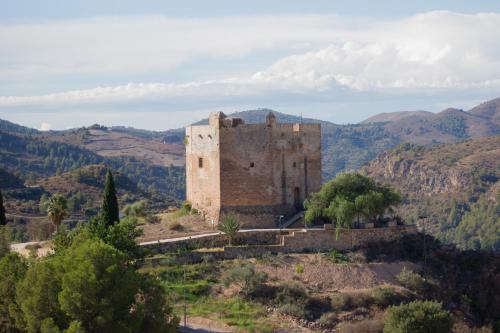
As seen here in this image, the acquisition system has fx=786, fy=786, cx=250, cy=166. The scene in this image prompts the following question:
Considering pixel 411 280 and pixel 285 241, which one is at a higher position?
pixel 285 241

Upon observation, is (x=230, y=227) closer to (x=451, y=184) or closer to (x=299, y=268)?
(x=299, y=268)

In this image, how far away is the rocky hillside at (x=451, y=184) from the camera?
318 ft

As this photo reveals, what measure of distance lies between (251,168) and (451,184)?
7788 centimetres

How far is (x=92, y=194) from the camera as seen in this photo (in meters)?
79.5

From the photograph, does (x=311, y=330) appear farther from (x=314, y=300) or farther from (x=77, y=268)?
(x=77, y=268)

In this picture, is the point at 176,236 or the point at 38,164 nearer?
the point at 176,236

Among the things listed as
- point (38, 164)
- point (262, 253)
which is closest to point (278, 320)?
point (262, 253)

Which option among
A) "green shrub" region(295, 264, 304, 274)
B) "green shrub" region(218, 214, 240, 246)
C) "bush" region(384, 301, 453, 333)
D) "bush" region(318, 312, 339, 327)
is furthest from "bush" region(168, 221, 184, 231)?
"bush" region(384, 301, 453, 333)

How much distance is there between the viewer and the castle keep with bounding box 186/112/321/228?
141ft

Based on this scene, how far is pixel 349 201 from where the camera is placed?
132 ft

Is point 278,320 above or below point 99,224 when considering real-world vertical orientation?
below

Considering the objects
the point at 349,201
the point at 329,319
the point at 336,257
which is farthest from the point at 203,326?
the point at 349,201

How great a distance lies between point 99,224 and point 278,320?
30.9 ft

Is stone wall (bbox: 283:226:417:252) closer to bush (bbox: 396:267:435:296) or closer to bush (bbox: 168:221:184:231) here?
bush (bbox: 396:267:435:296)
